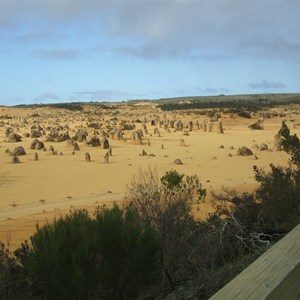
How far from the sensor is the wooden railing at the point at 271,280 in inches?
57.6

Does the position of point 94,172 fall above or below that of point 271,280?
below

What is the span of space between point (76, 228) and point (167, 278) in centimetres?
139

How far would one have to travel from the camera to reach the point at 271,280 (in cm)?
153

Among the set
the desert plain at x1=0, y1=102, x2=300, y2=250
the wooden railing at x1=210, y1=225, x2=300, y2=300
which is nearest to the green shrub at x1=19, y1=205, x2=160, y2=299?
the desert plain at x1=0, y1=102, x2=300, y2=250

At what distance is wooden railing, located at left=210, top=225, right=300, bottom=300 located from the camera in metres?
1.46

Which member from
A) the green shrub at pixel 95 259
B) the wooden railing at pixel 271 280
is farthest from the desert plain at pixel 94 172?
the wooden railing at pixel 271 280

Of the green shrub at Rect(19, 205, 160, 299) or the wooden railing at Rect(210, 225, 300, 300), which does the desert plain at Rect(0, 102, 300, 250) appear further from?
the wooden railing at Rect(210, 225, 300, 300)

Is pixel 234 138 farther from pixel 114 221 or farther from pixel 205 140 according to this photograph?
pixel 114 221

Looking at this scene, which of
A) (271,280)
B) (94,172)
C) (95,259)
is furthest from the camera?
(94,172)

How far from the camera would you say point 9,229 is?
443 inches

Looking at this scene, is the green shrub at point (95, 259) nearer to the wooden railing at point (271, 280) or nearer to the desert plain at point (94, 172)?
the desert plain at point (94, 172)

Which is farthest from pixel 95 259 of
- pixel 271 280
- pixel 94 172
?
pixel 94 172

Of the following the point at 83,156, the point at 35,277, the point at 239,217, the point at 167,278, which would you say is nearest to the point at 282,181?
the point at 239,217

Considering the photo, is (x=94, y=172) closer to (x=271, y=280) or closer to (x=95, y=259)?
(x=95, y=259)
